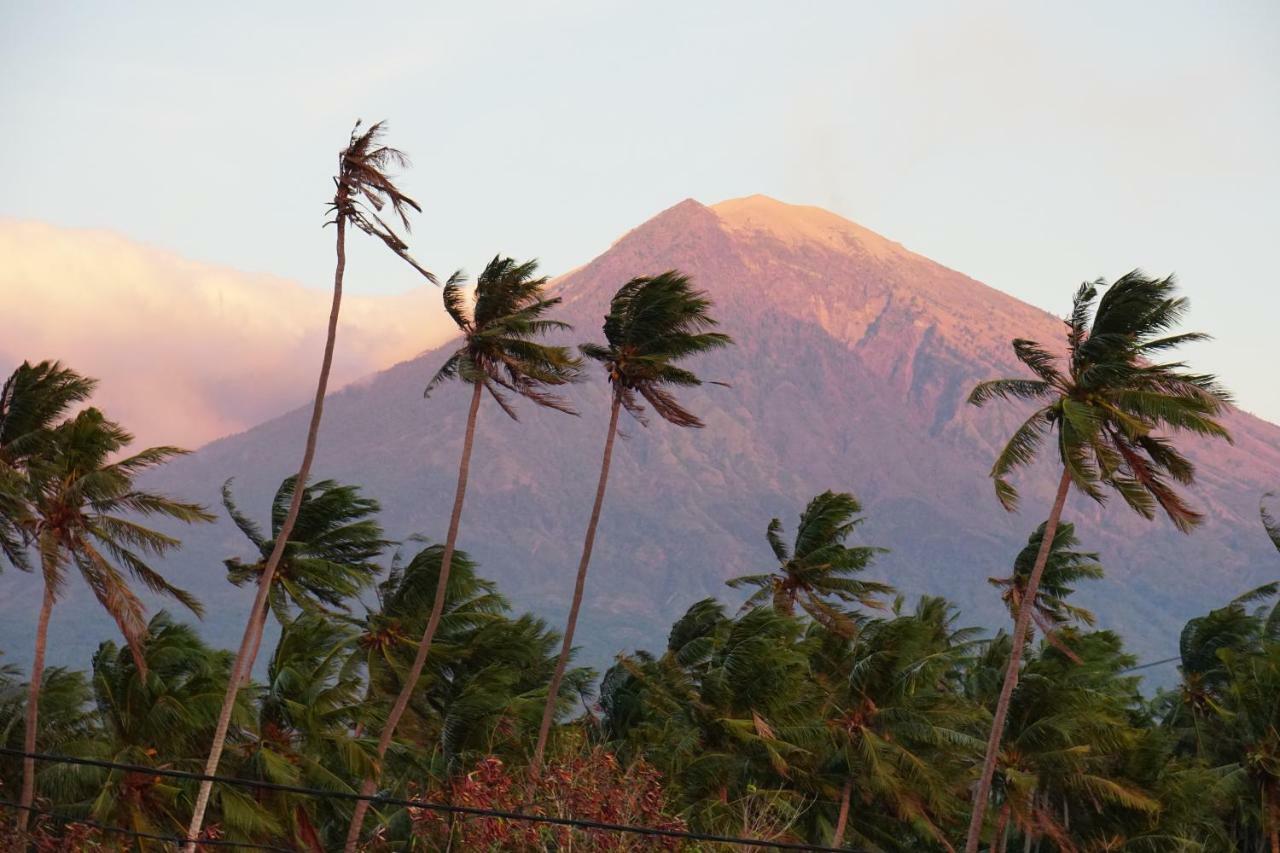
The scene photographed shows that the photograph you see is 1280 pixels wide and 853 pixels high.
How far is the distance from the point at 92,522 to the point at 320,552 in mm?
Answer: 10240

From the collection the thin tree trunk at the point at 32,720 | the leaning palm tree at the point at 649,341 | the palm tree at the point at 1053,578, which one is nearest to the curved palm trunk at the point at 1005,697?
the leaning palm tree at the point at 649,341

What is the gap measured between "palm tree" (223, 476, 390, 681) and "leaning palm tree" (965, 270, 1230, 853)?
16.5 m

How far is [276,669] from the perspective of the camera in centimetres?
4306

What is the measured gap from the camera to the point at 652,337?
45.8 m

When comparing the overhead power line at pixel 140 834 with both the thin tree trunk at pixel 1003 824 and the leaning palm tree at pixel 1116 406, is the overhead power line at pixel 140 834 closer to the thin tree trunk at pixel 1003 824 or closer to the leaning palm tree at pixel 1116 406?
the leaning palm tree at pixel 1116 406

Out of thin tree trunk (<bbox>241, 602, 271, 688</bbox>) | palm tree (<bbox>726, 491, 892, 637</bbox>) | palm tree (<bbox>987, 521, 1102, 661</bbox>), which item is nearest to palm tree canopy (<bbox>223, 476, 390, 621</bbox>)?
thin tree trunk (<bbox>241, 602, 271, 688</bbox>)

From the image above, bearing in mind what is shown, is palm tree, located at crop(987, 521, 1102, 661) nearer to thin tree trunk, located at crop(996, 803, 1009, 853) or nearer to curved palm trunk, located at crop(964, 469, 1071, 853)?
thin tree trunk, located at crop(996, 803, 1009, 853)

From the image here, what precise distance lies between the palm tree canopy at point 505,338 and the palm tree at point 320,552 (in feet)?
13.8

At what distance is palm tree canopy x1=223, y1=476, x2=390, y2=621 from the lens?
4291 cm

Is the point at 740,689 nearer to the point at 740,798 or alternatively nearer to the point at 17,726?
the point at 740,798

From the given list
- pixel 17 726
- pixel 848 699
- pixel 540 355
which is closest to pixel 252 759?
pixel 17 726

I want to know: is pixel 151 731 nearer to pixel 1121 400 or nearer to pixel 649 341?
Answer: pixel 649 341

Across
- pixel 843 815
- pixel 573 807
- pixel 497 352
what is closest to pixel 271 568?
pixel 497 352

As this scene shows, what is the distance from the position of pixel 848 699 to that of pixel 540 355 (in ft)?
51.7
